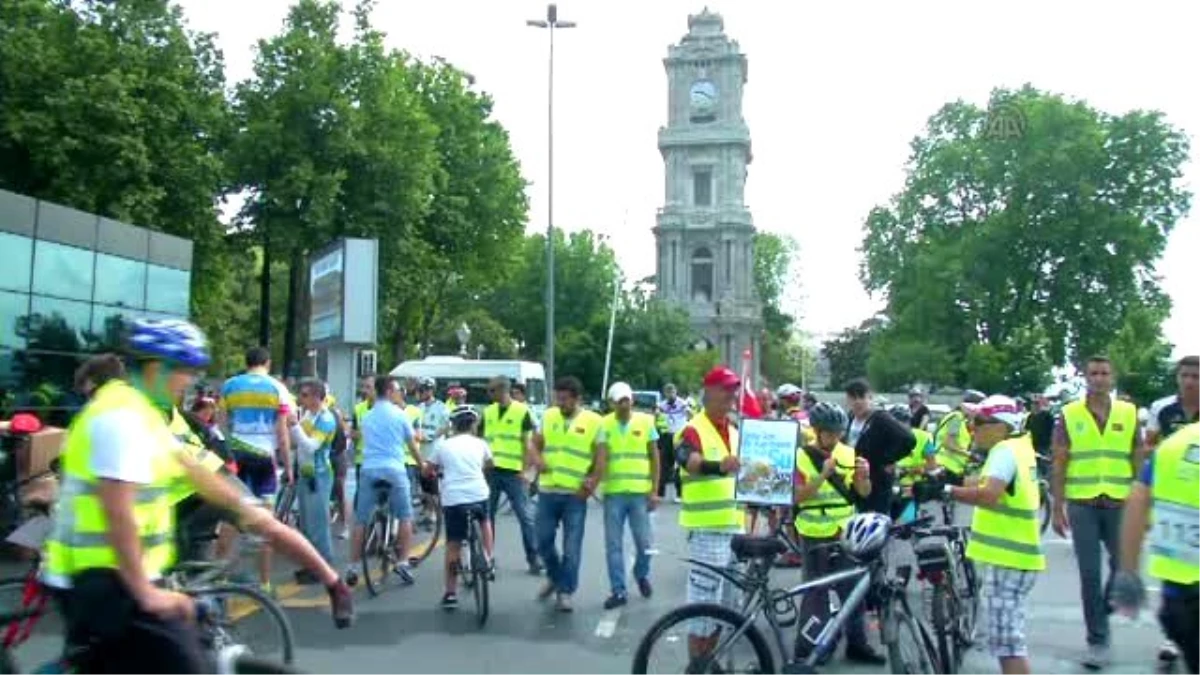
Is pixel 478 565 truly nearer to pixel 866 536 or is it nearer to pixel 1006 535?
pixel 866 536

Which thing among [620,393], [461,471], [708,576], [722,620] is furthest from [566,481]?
[722,620]

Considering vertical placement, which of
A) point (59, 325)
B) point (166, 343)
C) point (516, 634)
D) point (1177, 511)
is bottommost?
point (516, 634)

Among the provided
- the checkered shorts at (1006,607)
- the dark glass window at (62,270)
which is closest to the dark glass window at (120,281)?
the dark glass window at (62,270)

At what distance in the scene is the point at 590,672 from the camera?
312 inches

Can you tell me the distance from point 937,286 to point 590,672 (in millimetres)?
48560

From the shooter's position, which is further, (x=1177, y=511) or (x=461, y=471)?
(x=461, y=471)

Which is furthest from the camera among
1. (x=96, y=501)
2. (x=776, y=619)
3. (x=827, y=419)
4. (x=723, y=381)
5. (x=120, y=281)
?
(x=120, y=281)

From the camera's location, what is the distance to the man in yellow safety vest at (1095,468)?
8680 mm

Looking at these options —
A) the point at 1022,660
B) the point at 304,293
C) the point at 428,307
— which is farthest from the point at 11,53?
the point at 1022,660

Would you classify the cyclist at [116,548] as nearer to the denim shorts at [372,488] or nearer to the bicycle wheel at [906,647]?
the bicycle wheel at [906,647]

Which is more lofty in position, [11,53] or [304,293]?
[11,53]

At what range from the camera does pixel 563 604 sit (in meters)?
10.2

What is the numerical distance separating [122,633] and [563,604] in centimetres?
666

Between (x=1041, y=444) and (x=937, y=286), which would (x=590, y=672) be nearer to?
(x=1041, y=444)
